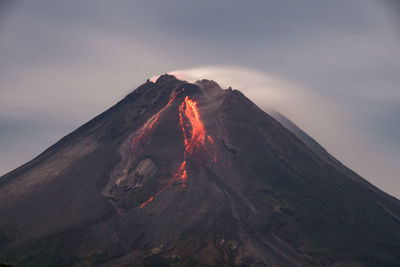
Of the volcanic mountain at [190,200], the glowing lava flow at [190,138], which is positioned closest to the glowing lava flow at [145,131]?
the volcanic mountain at [190,200]

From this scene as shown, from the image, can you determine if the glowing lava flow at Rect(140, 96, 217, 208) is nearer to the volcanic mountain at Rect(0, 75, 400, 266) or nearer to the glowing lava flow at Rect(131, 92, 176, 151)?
the volcanic mountain at Rect(0, 75, 400, 266)

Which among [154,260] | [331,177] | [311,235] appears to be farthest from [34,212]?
[331,177]

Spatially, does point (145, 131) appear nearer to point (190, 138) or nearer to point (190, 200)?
point (190, 138)

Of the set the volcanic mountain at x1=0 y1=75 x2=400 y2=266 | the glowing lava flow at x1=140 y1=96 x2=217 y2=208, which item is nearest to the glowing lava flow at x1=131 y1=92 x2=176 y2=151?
the volcanic mountain at x1=0 y1=75 x2=400 y2=266

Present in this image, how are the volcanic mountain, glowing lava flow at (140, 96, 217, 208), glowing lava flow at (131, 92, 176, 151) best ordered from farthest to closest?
1. glowing lava flow at (131, 92, 176, 151)
2. glowing lava flow at (140, 96, 217, 208)
3. the volcanic mountain

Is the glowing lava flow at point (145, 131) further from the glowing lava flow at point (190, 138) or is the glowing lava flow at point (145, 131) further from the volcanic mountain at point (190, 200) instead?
the glowing lava flow at point (190, 138)

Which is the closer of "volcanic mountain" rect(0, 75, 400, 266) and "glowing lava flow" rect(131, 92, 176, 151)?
"volcanic mountain" rect(0, 75, 400, 266)
